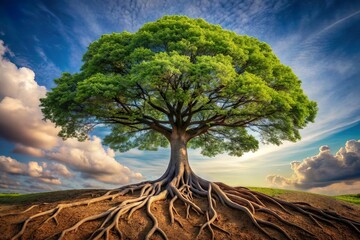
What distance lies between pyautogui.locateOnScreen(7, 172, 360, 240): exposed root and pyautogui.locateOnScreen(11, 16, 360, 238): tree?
0.21ft

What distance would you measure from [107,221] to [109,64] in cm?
847

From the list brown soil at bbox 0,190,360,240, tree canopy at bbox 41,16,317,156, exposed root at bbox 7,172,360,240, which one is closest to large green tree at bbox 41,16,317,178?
tree canopy at bbox 41,16,317,156

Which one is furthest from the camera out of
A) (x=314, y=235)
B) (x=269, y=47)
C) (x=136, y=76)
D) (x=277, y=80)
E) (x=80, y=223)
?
(x=269, y=47)

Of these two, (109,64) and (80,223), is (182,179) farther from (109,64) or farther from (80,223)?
(109,64)

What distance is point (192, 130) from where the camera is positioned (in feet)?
56.6

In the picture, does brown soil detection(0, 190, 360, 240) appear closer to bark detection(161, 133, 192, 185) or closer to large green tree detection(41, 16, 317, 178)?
bark detection(161, 133, 192, 185)

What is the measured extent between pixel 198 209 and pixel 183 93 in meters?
5.42

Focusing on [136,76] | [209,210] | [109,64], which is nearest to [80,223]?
[209,210]

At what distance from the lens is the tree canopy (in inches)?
479

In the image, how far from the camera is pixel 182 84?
13.2 metres

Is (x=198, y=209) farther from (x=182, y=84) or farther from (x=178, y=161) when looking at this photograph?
(x=182, y=84)

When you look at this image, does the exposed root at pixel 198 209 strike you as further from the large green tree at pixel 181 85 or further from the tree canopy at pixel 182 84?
the tree canopy at pixel 182 84

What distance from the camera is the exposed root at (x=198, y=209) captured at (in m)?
10.5

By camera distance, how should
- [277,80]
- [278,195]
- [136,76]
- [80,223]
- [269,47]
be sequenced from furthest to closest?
1. [278,195]
2. [269,47]
3. [277,80]
4. [136,76]
5. [80,223]
